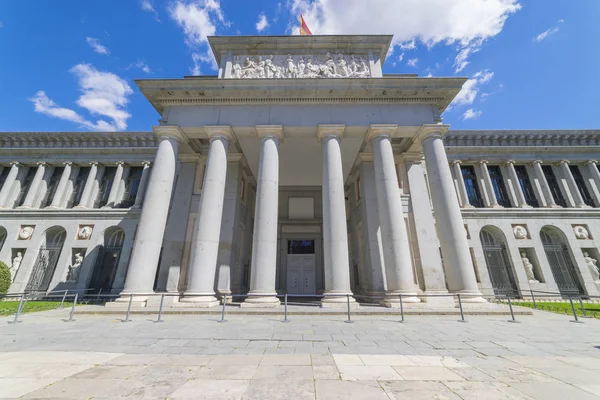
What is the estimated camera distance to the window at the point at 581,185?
24.8m

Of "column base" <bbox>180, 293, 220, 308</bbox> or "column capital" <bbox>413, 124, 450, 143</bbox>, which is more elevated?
"column capital" <bbox>413, 124, 450, 143</bbox>

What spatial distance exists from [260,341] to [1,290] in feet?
81.1

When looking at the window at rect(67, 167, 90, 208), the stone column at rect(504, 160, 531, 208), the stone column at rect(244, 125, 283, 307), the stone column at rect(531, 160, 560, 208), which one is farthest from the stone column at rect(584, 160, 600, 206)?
the window at rect(67, 167, 90, 208)

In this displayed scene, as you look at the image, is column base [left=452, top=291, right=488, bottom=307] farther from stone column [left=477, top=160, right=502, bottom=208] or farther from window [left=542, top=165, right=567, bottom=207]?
window [left=542, top=165, right=567, bottom=207]

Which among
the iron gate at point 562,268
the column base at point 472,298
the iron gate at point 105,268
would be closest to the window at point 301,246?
the column base at point 472,298

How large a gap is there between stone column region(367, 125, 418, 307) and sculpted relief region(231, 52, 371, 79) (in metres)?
4.50

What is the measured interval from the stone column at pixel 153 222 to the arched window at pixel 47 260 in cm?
1904

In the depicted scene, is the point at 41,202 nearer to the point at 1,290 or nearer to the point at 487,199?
the point at 1,290

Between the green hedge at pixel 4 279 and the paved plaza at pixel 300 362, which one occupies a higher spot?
the green hedge at pixel 4 279

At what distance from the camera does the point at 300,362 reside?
14.4 ft

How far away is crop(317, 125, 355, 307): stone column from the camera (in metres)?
11.4

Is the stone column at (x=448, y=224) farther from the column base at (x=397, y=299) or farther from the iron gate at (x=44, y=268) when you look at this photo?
the iron gate at (x=44, y=268)

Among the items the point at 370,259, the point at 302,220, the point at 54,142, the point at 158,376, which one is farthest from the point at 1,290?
the point at 370,259

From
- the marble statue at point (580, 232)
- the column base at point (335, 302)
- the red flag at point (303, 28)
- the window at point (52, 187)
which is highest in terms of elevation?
the red flag at point (303, 28)
